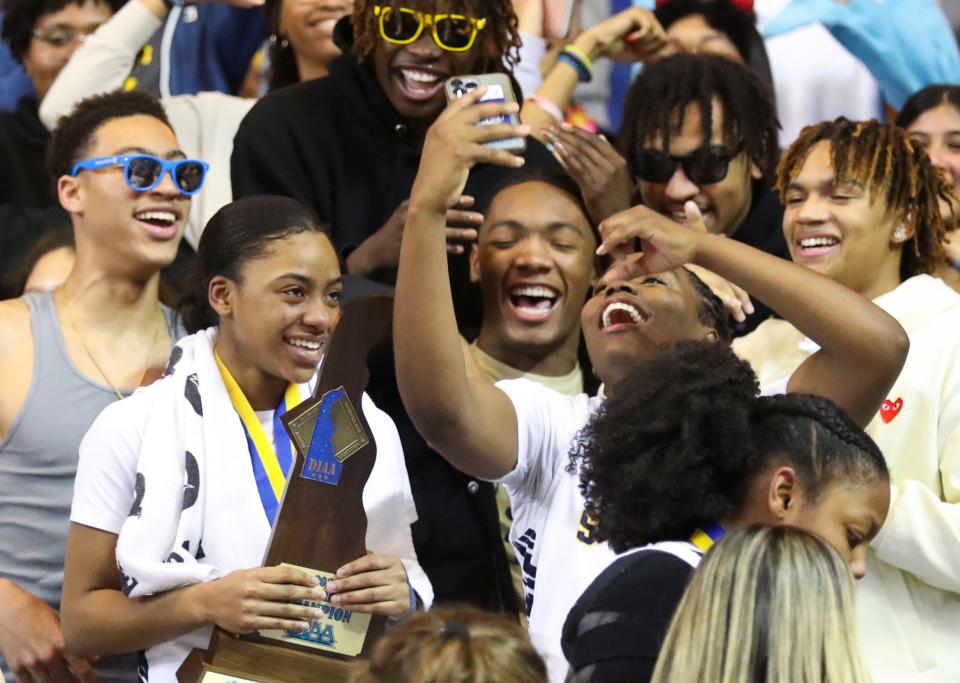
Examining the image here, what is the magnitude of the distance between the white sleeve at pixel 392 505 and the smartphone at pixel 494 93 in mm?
623

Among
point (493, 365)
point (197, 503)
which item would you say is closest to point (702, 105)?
point (493, 365)

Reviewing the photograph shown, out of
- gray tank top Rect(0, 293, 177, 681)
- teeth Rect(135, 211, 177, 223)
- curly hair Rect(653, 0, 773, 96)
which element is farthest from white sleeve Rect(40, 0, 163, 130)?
curly hair Rect(653, 0, 773, 96)

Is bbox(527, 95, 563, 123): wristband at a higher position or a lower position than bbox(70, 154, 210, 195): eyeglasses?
higher

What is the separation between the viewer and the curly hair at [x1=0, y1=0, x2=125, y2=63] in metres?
5.22

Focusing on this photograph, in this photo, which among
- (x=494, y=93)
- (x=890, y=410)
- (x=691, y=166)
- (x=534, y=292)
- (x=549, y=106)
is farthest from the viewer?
(x=549, y=106)

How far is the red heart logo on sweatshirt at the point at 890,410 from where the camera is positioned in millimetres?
3420

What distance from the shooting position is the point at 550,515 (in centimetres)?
330

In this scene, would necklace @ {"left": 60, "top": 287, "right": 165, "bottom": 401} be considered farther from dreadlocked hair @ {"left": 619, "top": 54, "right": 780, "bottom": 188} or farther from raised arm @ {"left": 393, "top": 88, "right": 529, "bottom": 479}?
dreadlocked hair @ {"left": 619, "top": 54, "right": 780, "bottom": 188}

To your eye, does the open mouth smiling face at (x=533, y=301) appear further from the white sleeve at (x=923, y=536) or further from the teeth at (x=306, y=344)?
the white sleeve at (x=923, y=536)

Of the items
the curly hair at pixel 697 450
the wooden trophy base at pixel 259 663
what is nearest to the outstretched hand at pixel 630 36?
the curly hair at pixel 697 450

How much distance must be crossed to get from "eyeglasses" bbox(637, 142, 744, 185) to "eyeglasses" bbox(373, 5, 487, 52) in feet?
1.85

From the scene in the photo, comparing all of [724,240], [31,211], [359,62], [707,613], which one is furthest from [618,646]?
[31,211]

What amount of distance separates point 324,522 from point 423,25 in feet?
5.32

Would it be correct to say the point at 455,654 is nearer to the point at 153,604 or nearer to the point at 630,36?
the point at 153,604
